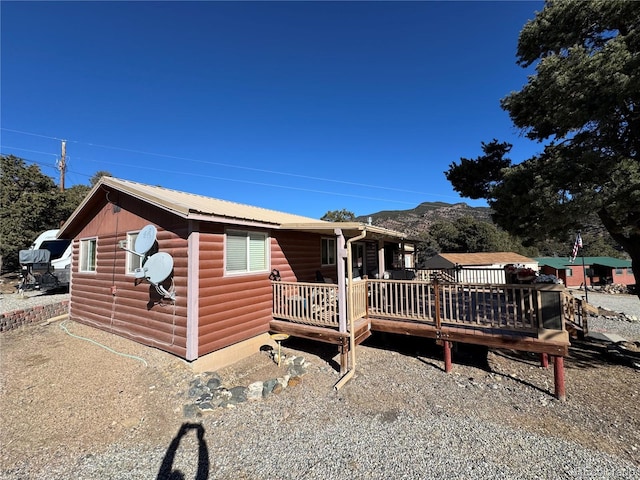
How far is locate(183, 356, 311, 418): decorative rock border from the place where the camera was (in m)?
4.79

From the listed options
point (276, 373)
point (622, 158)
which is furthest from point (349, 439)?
point (622, 158)

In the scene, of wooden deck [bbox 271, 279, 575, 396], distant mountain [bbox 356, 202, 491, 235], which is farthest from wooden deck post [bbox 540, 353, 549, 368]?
distant mountain [bbox 356, 202, 491, 235]

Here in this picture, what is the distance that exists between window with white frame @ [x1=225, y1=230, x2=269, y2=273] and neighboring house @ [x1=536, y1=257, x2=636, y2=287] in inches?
1366

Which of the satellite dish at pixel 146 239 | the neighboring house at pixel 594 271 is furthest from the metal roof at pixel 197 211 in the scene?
the neighboring house at pixel 594 271

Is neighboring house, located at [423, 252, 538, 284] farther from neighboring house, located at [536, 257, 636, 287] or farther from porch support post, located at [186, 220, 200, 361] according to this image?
porch support post, located at [186, 220, 200, 361]

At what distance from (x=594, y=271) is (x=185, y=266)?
4353 cm

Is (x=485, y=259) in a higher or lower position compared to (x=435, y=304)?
higher

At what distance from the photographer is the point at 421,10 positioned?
10195mm

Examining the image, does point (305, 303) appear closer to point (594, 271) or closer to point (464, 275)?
point (464, 275)

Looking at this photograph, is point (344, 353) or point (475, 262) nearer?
point (344, 353)

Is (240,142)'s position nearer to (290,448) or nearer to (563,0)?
(563,0)

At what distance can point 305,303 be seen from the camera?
703 centimetres

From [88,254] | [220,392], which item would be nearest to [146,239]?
[220,392]

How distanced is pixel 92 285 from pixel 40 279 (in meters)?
8.16
